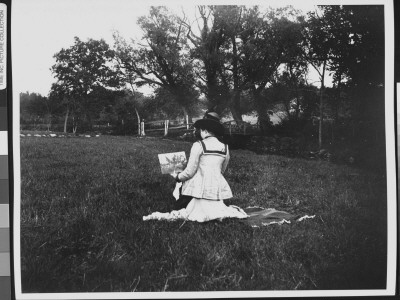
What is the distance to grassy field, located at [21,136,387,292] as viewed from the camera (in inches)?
97.6

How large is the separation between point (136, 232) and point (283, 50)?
1852 mm

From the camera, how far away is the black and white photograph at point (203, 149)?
2.51 meters

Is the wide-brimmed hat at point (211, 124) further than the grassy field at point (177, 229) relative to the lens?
Yes

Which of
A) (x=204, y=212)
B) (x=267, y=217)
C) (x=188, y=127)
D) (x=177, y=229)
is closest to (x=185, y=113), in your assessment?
(x=188, y=127)

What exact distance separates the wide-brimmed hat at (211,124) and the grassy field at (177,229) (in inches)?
7.4

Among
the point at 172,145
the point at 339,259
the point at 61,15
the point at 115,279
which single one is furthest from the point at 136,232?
the point at 61,15

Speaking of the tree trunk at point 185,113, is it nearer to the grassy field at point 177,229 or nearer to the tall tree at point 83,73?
the grassy field at point 177,229

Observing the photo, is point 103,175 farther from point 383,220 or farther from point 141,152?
point 383,220

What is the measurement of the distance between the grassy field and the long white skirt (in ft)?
0.16

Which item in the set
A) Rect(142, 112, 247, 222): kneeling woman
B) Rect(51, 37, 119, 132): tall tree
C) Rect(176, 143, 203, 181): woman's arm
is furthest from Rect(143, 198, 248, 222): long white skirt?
Rect(51, 37, 119, 132): tall tree

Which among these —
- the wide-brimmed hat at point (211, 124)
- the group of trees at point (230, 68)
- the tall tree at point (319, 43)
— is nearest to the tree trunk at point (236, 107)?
the group of trees at point (230, 68)

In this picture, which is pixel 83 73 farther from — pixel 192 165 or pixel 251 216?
pixel 251 216

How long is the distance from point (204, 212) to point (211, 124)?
0.69m

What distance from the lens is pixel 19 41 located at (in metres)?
2.56
